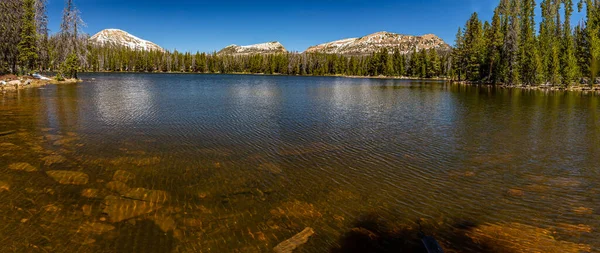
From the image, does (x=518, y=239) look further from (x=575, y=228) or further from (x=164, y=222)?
(x=164, y=222)

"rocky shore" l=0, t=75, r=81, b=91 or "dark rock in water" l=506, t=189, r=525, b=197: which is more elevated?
"rocky shore" l=0, t=75, r=81, b=91

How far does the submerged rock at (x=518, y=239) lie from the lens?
7.78m

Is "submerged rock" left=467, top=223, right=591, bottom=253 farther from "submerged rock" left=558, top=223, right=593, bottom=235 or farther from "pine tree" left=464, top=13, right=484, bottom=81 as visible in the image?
"pine tree" left=464, top=13, right=484, bottom=81

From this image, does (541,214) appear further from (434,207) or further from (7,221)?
(7,221)

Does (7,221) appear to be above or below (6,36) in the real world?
below

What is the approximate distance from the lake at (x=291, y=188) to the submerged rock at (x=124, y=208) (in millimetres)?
71

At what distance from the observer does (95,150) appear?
15.5m

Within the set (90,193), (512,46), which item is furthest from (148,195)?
(512,46)

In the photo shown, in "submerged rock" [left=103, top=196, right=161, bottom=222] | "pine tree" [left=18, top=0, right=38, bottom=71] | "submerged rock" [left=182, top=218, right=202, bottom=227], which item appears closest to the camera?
"submerged rock" [left=182, top=218, right=202, bottom=227]

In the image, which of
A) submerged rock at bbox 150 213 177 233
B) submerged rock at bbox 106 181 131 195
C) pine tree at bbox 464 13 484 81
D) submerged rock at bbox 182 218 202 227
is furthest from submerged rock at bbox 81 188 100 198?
pine tree at bbox 464 13 484 81

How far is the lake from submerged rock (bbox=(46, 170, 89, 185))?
6cm

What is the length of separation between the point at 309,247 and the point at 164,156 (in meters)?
9.80

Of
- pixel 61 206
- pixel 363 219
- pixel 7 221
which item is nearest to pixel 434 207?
pixel 363 219

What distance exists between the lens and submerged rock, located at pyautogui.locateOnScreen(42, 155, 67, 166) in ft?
44.1
